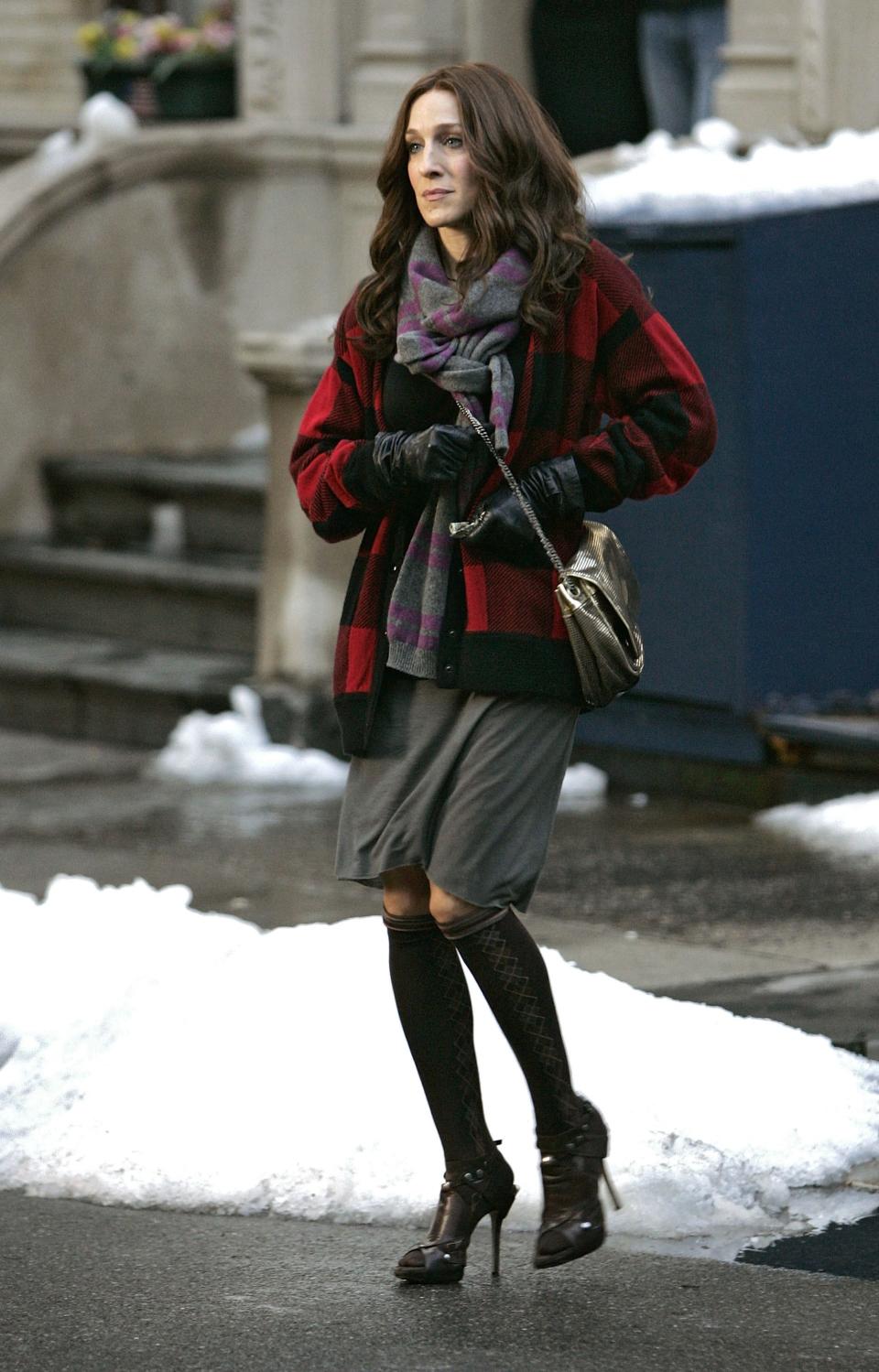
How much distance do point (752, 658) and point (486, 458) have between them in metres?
4.10

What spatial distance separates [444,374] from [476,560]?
30 cm

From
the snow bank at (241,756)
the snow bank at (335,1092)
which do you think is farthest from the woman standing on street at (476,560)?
the snow bank at (241,756)

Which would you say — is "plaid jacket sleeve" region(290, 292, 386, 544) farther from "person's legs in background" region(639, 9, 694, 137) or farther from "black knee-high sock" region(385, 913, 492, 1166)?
"person's legs in background" region(639, 9, 694, 137)

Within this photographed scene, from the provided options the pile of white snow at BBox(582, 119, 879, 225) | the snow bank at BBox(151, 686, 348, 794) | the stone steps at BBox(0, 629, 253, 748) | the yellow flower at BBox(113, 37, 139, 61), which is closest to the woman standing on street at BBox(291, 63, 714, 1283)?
the pile of white snow at BBox(582, 119, 879, 225)

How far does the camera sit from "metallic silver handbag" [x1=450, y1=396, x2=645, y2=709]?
4.31 metres

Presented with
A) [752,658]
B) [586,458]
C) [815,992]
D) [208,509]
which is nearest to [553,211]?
[586,458]

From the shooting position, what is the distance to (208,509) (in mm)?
11344

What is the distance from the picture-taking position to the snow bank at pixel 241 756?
9438mm

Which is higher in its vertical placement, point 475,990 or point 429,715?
point 429,715

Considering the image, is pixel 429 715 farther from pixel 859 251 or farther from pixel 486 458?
pixel 859 251

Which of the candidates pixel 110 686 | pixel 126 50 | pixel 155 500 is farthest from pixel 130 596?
pixel 126 50

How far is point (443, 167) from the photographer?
435 centimetres

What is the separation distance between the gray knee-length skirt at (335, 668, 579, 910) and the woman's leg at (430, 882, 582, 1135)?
0.14 ft

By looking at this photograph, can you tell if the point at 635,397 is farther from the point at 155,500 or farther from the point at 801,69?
the point at 155,500
